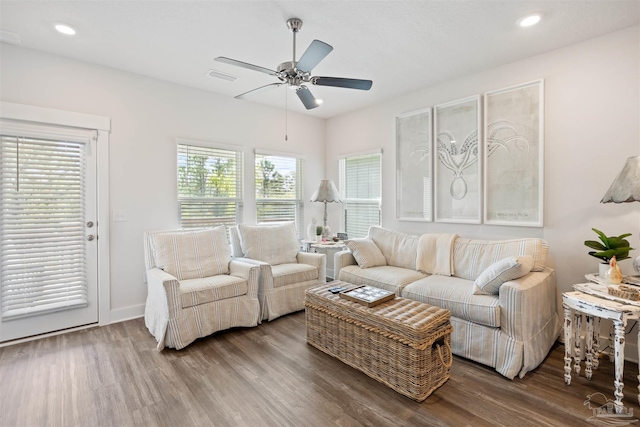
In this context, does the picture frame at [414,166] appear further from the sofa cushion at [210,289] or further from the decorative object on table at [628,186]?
the sofa cushion at [210,289]

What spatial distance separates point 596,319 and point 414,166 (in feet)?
7.94

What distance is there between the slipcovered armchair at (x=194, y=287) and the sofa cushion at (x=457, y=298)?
1679 mm

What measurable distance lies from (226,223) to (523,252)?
11.6 ft

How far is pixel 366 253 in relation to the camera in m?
3.72

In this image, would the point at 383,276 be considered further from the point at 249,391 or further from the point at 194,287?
the point at 194,287

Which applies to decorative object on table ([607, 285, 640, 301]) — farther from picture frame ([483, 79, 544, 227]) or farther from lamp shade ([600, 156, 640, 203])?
picture frame ([483, 79, 544, 227])

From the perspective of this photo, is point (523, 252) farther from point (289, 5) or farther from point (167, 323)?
point (167, 323)

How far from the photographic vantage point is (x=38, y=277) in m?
3.07

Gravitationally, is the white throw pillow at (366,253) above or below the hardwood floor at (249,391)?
above

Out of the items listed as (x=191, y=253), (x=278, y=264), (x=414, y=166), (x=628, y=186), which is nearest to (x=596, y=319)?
→ (x=628, y=186)

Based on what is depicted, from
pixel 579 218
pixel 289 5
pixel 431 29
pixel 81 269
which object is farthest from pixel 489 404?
pixel 81 269

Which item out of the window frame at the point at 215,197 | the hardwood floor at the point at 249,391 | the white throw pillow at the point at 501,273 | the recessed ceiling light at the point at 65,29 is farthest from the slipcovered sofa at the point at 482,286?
the recessed ceiling light at the point at 65,29

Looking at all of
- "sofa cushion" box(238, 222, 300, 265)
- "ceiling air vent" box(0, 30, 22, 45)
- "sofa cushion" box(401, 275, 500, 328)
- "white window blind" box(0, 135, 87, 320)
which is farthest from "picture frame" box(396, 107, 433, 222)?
"ceiling air vent" box(0, 30, 22, 45)

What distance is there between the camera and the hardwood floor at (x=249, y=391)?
1934mm
